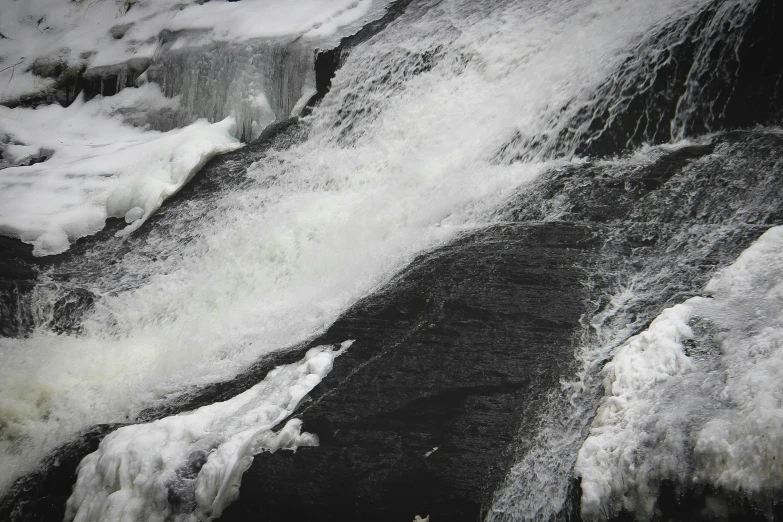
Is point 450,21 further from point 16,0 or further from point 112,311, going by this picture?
point 16,0

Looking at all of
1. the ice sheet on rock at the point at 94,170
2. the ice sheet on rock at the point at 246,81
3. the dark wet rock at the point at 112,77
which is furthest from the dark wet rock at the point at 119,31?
the ice sheet on rock at the point at 246,81

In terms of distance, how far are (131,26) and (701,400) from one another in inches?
370

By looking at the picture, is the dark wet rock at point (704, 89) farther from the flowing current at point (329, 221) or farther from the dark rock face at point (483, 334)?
the dark rock face at point (483, 334)

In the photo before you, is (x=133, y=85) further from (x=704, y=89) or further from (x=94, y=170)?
(x=704, y=89)

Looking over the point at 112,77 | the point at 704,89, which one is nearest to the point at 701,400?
the point at 704,89

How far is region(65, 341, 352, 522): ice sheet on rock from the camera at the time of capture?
307cm

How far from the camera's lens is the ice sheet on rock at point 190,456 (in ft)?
10.1

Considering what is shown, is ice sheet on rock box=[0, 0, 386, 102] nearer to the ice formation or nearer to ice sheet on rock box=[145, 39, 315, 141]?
the ice formation

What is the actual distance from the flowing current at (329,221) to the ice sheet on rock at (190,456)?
0.04 feet

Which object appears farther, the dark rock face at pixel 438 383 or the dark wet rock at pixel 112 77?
the dark wet rock at pixel 112 77

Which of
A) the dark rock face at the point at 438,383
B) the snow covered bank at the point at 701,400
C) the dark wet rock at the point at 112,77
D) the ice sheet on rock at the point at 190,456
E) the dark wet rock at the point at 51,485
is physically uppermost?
the dark wet rock at the point at 112,77

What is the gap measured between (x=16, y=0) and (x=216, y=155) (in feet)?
21.5

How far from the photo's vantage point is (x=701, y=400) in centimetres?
234

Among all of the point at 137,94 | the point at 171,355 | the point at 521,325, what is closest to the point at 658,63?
the point at 521,325
